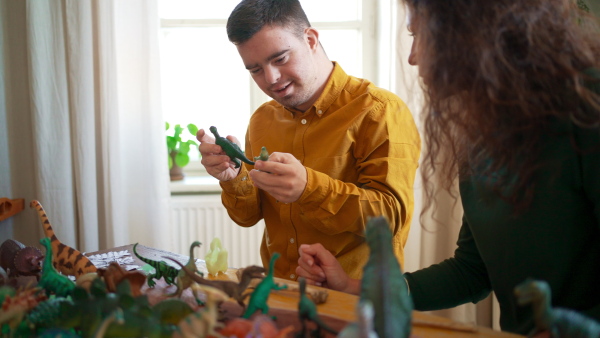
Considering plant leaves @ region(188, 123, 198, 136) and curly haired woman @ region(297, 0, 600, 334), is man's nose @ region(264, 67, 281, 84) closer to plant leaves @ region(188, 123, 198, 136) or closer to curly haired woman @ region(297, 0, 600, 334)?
curly haired woman @ region(297, 0, 600, 334)

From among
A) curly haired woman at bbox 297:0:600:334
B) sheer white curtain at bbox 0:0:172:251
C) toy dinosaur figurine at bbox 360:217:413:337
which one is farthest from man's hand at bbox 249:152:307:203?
sheer white curtain at bbox 0:0:172:251

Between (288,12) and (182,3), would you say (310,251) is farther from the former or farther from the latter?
(182,3)

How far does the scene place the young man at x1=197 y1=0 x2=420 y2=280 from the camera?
4.39 feet

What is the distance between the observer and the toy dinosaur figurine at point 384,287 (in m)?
0.58

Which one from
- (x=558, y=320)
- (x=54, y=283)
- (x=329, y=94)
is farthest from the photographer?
(x=329, y=94)

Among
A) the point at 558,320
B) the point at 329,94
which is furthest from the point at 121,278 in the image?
the point at 329,94

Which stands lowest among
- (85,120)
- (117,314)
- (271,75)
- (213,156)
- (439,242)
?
(439,242)

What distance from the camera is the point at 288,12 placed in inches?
59.1

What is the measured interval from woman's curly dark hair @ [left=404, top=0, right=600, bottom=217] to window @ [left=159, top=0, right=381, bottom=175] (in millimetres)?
1867

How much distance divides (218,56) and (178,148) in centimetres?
53

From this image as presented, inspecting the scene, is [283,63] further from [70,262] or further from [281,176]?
[70,262]

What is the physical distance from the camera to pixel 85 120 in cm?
235

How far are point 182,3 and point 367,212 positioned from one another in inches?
72.0

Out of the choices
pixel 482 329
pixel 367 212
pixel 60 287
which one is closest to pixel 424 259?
pixel 367 212
